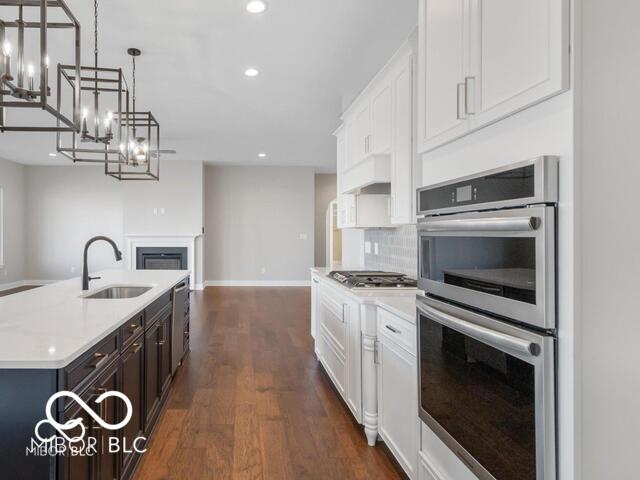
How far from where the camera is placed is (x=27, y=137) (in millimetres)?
7129

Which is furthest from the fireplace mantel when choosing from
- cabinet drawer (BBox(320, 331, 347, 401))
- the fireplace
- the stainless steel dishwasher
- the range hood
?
the range hood

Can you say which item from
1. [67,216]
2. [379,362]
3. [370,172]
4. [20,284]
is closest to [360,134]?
[370,172]

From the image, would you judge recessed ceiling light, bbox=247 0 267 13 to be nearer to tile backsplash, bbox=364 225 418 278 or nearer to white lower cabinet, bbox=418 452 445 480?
tile backsplash, bbox=364 225 418 278

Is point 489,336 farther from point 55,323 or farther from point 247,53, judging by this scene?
point 247,53

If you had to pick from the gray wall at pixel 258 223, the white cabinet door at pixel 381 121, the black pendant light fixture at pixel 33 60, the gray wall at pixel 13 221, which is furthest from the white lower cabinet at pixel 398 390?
the gray wall at pixel 13 221

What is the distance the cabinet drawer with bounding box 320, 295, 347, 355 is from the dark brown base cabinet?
1217 mm

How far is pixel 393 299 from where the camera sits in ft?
7.61

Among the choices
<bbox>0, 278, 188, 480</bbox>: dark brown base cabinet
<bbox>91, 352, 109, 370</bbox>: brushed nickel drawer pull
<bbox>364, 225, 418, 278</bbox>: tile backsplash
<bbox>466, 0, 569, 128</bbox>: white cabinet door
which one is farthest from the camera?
<bbox>364, 225, 418, 278</bbox>: tile backsplash

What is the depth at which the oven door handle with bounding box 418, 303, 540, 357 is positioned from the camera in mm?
1069

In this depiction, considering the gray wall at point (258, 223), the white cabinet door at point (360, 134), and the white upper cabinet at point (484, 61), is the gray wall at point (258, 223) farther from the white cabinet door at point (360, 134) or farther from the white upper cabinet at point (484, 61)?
the white upper cabinet at point (484, 61)

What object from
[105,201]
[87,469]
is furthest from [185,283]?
[105,201]

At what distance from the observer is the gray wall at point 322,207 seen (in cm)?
1120
